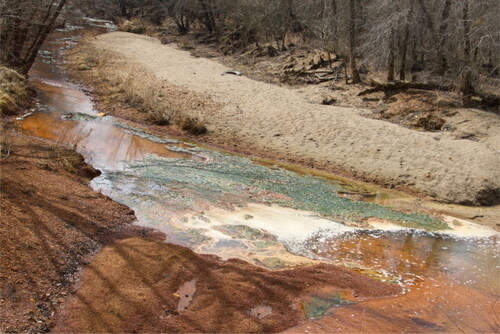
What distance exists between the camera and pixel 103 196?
32.1ft

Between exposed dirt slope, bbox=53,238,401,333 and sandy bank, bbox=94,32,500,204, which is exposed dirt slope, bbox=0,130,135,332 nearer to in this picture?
exposed dirt slope, bbox=53,238,401,333

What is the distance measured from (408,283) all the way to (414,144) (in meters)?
6.66

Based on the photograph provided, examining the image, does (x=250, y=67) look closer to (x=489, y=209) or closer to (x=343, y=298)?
(x=489, y=209)

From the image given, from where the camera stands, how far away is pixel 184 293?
6703 millimetres

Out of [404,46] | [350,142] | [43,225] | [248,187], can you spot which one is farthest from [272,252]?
[404,46]

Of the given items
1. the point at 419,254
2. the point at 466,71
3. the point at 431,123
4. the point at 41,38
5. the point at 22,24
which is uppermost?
the point at 22,24

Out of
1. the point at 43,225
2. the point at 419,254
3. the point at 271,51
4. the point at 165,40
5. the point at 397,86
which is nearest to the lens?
the point at 43,225

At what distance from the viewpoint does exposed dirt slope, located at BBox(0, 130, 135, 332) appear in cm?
599

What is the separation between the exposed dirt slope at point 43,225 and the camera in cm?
599

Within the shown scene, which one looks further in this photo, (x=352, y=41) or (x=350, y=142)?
(x=352, y=41)

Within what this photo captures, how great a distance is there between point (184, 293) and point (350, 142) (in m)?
8.64

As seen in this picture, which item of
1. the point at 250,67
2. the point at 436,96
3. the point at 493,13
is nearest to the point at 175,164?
the point at 436,96

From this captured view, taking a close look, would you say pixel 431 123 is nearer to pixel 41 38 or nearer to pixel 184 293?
pixel 184 293

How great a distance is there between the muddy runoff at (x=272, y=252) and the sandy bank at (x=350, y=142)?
36.3 inches
